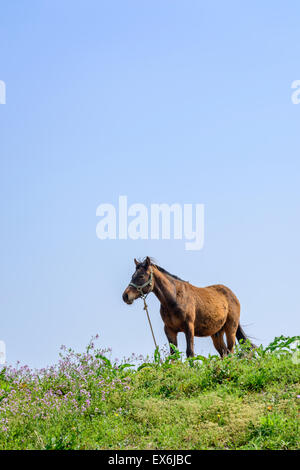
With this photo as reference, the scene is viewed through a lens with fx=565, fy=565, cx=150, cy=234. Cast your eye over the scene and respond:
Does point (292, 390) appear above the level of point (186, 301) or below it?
below

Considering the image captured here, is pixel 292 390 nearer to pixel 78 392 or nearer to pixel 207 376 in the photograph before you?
pixel 207 376

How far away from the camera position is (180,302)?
40.6 ft

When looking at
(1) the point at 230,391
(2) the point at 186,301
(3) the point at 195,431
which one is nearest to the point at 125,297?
(2) the point at 186,301

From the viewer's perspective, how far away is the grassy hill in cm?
836

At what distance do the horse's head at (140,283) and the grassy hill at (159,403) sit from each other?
4.19ft

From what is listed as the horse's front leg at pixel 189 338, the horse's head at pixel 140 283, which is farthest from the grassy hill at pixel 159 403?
the horse's head at pixel 140 283

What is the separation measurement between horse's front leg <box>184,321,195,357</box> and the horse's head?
1177 mm

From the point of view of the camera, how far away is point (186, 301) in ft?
41.1

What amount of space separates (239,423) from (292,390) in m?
1.59

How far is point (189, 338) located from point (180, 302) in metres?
0.80

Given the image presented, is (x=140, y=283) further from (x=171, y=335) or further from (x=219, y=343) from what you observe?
(x=219, y=343)

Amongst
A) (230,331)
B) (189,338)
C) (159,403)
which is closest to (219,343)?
(230,331)

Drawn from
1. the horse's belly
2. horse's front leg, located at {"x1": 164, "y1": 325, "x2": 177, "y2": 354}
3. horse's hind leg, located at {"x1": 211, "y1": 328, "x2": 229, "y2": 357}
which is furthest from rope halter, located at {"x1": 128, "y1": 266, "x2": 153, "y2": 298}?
horse's hind leg, located at {"x1": 211, "y1": 328, "x2": 229, "y2": 357}
